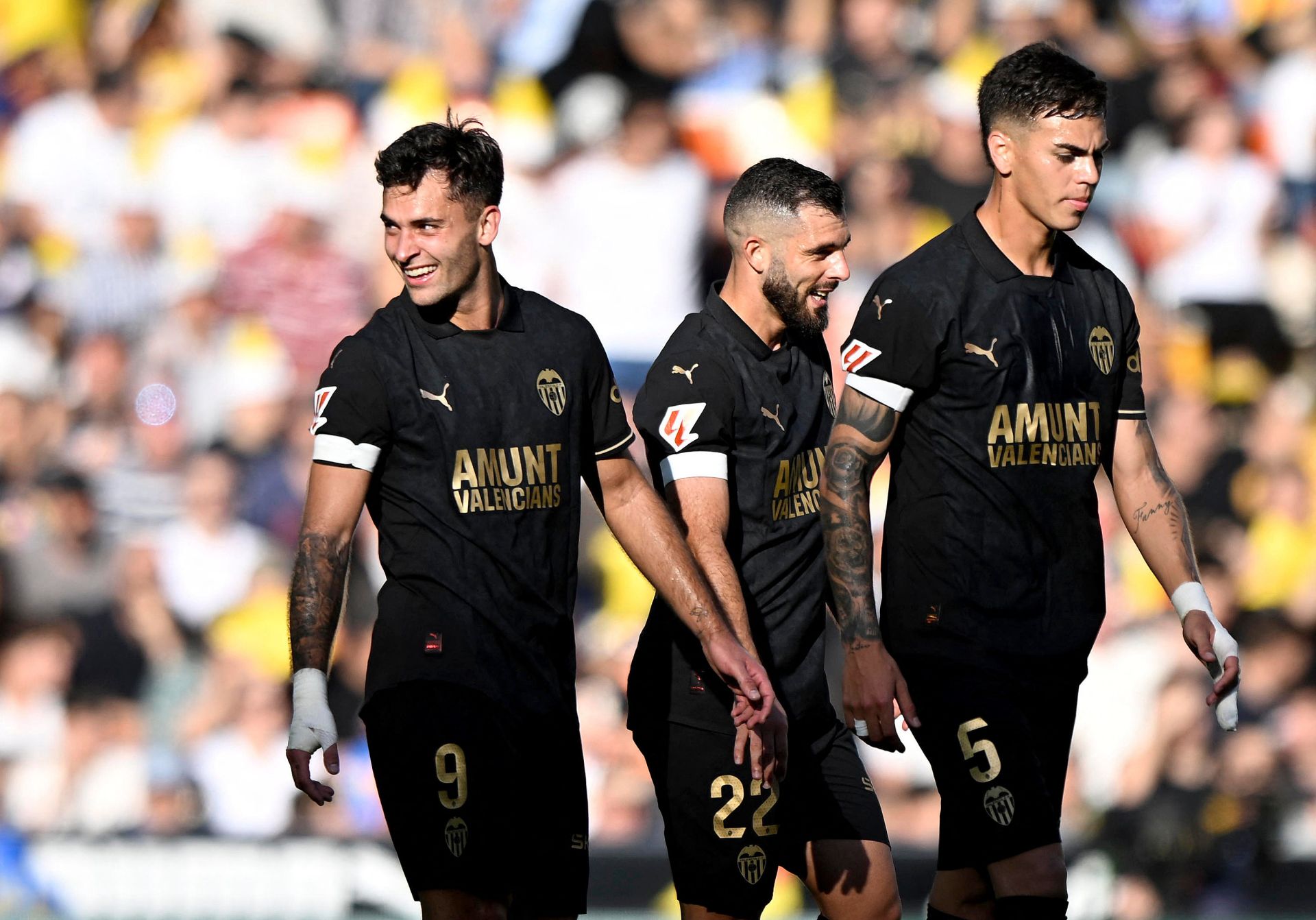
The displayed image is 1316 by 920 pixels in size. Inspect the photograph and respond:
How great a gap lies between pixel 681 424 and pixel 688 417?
3cm

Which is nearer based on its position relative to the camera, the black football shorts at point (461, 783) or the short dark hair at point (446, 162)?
the black football shorts at point (461, 783)

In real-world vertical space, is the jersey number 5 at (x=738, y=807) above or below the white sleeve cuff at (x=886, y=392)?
below

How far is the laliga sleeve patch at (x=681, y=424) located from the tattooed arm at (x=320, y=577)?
0.96m

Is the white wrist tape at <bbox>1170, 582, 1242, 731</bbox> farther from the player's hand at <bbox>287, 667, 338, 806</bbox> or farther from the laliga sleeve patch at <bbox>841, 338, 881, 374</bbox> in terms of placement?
the player's hand at <bbox>287, 667, 338, 806</bbox>

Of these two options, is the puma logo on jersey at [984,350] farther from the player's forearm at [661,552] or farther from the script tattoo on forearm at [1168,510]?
the player's forearm at [661,552]

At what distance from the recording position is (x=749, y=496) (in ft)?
17.4

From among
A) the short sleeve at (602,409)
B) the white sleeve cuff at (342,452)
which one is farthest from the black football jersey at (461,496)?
the short sleeve at (602,409)

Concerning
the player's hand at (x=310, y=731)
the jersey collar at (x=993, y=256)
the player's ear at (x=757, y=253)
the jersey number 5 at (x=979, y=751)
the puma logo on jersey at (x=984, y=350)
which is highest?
the player's ear at (x=757, y=253)

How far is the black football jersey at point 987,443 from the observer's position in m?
4.86

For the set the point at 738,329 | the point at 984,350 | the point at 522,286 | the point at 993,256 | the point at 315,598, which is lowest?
the point at 315,598

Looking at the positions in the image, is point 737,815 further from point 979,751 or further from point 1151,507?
point 1151,507

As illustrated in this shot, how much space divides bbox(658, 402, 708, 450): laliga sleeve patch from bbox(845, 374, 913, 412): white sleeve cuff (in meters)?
0.56

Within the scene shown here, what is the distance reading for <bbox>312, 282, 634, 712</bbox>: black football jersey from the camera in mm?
4742

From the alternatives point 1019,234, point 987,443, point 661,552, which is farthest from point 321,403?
point 1019,234
